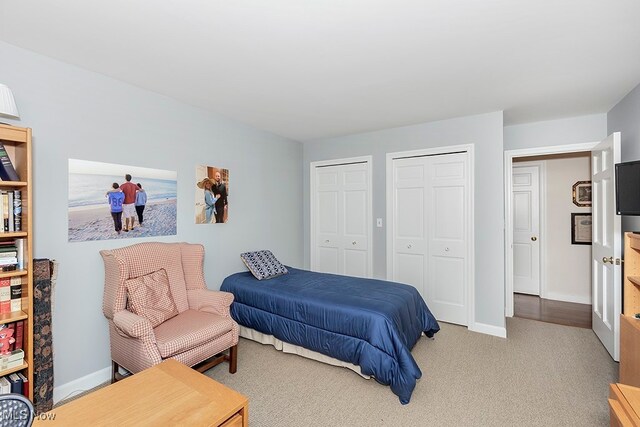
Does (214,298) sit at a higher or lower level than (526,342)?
higher

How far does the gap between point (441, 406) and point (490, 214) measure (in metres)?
2.14

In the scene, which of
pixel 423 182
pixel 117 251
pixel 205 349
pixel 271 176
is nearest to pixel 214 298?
pixel 205 349

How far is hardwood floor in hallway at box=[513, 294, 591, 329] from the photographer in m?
3.79

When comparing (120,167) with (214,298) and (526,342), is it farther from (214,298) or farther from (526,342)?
(526,342)

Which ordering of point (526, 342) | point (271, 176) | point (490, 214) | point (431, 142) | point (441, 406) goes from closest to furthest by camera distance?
point (441, 406)
point (526, 342)
point (490, 214)
point (431, 142)
point (271, 176)

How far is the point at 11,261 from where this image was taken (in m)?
1.82

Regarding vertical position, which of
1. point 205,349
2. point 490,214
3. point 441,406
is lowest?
point 441,406

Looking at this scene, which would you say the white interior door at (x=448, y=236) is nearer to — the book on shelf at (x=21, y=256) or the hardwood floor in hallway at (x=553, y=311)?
the hardwood floor in hallway at (x=553, y=311)

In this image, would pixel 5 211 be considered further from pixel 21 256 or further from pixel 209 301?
pixel 209 301

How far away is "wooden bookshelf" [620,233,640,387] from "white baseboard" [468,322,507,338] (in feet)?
4.11

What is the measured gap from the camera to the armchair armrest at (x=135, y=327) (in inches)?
82.0

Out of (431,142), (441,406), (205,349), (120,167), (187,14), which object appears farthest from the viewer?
(431,142)

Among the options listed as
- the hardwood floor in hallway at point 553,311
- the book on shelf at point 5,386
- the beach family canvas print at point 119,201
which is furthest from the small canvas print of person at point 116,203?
the hardwood floor in hallway at point 553,311

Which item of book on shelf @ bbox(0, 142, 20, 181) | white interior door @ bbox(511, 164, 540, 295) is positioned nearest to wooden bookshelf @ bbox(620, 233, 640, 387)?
white interior door @ bbox(511, 164, 540, 295)
